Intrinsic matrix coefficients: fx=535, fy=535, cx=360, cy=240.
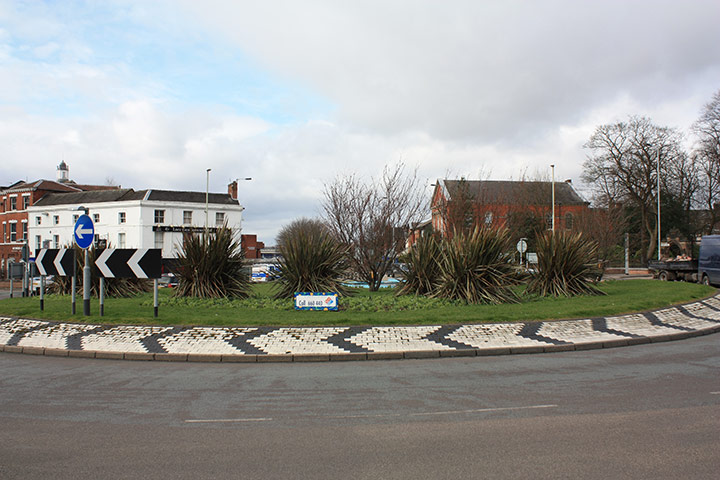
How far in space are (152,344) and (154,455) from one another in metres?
6.48

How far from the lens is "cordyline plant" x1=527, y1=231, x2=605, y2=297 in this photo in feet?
60.0

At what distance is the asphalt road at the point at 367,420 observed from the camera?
464 centimetres

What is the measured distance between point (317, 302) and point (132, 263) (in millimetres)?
4923

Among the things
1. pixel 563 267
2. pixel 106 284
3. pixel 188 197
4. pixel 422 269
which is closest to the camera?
pixel 422 269

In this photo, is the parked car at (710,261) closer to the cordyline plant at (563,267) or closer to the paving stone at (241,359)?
the cordyline plant at (563,267)

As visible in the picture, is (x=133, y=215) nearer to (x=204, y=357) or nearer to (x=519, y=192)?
(x=519, y=192)

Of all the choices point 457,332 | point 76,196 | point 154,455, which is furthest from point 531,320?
point 76,196

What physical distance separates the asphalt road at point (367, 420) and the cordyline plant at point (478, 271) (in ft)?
21.3

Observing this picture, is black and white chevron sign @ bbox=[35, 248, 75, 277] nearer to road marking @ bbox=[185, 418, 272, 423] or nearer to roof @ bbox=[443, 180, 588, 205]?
road marking @ bbox=[185, 418, 272, 423]

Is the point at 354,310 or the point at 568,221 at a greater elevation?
the point at 568,221

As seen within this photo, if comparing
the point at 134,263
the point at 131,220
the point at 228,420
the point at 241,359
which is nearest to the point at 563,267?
the point at 241,359

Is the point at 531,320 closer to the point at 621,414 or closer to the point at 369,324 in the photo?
the point at 369,324

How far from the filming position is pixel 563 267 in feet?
60.4

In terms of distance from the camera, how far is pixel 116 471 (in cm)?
457
